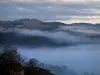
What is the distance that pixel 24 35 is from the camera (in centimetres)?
264

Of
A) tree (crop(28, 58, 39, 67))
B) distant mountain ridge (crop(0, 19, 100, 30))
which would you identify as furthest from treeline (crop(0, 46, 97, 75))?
distant mountain ridge (crop(0, 19, 100, 30))

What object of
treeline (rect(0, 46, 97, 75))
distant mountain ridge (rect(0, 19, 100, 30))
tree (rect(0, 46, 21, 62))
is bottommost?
treeline (rect(0, 46, 97, 75))

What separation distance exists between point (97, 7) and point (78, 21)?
0.28m

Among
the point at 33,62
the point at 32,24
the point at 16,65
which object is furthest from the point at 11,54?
the point at 32,24

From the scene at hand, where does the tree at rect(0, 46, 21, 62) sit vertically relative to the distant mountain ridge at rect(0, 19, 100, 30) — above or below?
below

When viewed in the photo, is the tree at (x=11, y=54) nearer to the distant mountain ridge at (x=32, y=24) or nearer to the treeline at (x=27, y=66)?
the treeline at (x=27, y=66)

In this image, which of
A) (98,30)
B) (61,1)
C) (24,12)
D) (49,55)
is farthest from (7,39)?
(98,30)

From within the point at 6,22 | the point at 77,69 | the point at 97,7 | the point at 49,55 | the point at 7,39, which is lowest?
the point at 77,69

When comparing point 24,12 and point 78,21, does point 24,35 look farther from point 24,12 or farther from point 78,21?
point 78,21

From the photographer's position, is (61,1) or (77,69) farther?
(61,1)

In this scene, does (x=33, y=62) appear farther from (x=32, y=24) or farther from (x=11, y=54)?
(x=32, y=24)

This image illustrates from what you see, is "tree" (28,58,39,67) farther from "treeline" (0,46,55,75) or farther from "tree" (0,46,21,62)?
"tree" (0,46,21,62)

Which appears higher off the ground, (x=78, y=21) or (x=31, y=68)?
(x=78, y=21)

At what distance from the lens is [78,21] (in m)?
2.64
